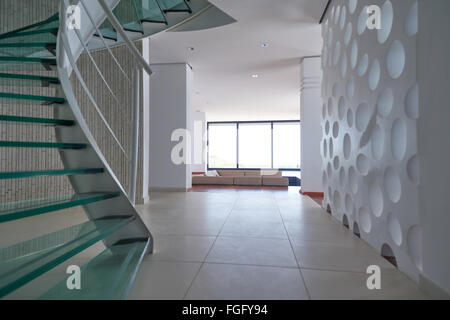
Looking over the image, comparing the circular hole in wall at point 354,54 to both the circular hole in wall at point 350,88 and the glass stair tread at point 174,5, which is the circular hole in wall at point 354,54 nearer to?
the circular hole in wall at point 350,88

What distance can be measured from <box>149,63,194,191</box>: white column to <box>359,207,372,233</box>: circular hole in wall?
389 centimetres

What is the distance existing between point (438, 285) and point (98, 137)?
14.9 ft

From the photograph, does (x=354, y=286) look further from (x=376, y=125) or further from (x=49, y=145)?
(x=49, y=145)

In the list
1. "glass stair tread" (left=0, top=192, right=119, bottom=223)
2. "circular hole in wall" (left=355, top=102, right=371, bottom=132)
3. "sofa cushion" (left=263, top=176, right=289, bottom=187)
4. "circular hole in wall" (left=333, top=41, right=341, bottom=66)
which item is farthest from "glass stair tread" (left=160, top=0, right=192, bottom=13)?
"sofa cushion" (left=263, top=176, right=289, bottom=187)

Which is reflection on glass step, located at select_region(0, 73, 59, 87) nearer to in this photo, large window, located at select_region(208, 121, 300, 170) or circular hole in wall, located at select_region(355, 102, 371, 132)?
circular hole in wall, located at select_region(355, 102, 371, 132)

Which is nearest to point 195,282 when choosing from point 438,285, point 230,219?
point 438,285

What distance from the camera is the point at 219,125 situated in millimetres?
14250

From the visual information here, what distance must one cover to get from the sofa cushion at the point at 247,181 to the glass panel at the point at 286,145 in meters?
7.46

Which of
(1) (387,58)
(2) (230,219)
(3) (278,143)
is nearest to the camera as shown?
(1) (387,58)

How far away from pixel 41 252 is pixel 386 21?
2.60 meters

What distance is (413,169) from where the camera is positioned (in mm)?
1490

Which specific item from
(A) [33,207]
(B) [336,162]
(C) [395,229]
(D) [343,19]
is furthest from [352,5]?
(A) [33,207]

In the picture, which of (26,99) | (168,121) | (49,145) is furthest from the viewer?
(168,121)
